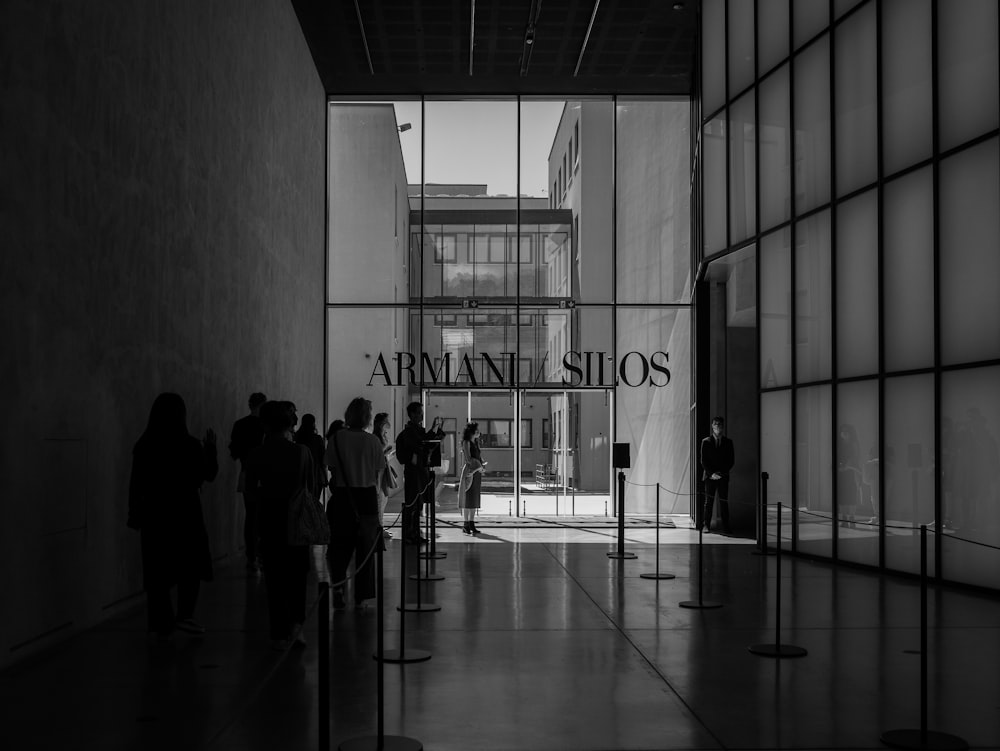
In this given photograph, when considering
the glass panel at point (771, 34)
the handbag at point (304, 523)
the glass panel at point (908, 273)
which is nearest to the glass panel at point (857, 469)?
the glass panel at point (908, 273)

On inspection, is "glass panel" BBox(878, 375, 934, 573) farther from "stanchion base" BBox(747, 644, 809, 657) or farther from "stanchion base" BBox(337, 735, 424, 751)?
"stanchion base" BBox(337, 735, 424, 751)

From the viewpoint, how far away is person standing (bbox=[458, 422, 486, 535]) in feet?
54.0

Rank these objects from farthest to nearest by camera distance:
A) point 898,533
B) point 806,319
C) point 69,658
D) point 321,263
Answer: point 321,263, point 806,319, point 898,533, point 69,658

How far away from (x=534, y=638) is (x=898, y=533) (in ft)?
18.3

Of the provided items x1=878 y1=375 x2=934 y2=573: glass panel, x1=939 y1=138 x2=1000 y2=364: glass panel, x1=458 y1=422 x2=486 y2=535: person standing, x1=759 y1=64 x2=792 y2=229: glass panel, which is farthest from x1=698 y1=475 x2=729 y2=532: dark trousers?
x1=939 y1=138 x2=1000 y2=364: glass panel

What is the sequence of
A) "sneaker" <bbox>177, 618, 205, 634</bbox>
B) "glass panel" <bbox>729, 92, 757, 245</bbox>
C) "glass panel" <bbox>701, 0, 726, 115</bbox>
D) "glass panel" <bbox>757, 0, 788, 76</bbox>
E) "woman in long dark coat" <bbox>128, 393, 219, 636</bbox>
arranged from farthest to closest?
"glass panel" <bbox>701, 0, 726, 115</bbox> < "glass panel" <bbox>729, 92, 757, 245</bbox> < "glass panel" <bbox>757, 0, 788, 76</bbox> < "sneaker" <bbox>177, 618, 205, 634</bbox> < "woman in long dark coat" <bbox>128, 393, 219, 636</bbox>

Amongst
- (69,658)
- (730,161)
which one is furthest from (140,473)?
(730,161)

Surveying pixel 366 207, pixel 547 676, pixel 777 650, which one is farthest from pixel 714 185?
pixel 547 676

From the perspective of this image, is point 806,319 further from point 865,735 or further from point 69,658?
point 69,658

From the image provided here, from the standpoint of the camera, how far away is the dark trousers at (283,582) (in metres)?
7.38

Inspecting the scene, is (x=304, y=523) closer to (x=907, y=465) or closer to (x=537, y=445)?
(x=907, y=465)

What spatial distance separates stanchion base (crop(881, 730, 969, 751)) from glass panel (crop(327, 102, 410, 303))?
16737mm

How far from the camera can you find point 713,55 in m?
17.0

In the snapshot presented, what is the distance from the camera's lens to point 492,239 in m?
21.6
